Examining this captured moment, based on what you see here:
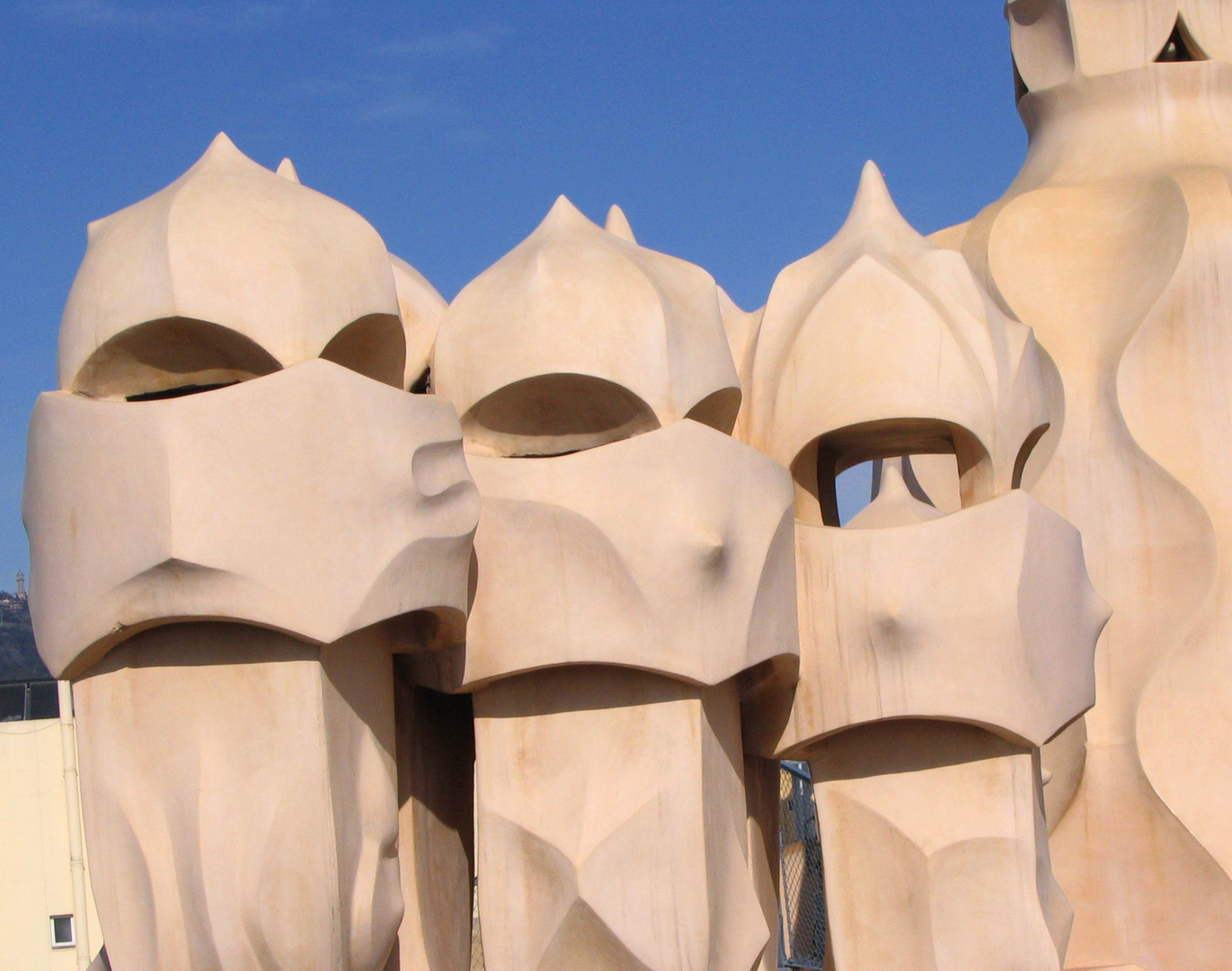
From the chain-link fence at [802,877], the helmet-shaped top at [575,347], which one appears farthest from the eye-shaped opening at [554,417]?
the chain-link fence at [802,877]

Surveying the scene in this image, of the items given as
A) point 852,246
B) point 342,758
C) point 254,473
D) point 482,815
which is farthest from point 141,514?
point 852,246

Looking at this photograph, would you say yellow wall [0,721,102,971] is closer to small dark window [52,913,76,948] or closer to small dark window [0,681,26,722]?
small dark window [52,913,76,948]

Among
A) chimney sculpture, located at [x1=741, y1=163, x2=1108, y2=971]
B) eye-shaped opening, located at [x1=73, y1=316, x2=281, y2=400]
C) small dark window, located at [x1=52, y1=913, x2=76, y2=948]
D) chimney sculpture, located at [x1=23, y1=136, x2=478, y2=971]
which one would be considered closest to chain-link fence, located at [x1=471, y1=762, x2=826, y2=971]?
small dark window, located at [x1=52, y1=913, x2=76, y2=948]

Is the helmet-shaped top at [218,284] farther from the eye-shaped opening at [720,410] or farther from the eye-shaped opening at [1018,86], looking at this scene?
the eye-shaped opening at [1018,86]

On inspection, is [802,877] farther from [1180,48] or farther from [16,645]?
[16,645]

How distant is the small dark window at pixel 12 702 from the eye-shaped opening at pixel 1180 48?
553 inches

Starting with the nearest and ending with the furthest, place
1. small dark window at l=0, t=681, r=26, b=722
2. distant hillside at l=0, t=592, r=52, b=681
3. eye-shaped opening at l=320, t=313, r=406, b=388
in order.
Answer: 1. eye-shaped opening at l=320, t=313, r=406, b=388
2. small dark window at l=0, t=681, r=26, b=722
3. distant hillside at l=0, t=592, r=52, b=681

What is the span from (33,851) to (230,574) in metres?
12.3

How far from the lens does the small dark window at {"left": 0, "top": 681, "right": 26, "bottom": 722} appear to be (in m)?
19.9

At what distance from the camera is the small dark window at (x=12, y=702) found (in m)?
19.9

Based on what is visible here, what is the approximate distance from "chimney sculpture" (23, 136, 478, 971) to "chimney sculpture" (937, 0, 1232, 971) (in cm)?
607

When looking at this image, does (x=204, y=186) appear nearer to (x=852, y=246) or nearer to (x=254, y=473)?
(x=254, y=473)

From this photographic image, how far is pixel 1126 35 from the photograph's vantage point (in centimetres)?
1328

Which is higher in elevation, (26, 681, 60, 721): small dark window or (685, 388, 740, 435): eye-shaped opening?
(685, 388, 740, 435): eye-shaped opening
